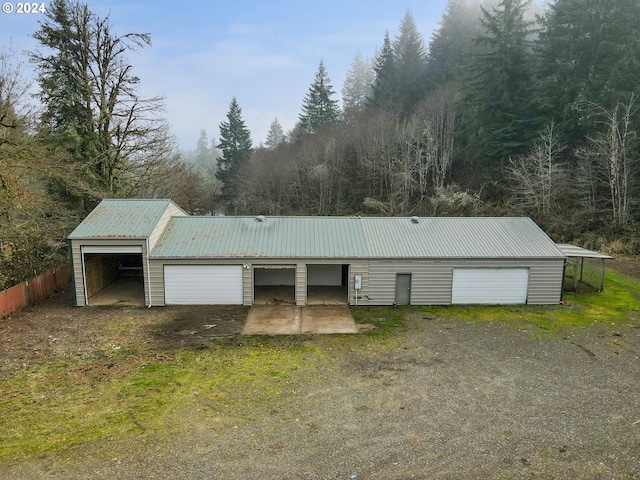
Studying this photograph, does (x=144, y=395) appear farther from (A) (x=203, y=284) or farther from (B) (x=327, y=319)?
(A) (x=203, y=284)

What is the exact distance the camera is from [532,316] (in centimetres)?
1462

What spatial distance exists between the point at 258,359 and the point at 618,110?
26735 mm

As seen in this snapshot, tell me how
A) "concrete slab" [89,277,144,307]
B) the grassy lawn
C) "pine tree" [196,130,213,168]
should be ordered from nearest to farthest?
the grassy lawn, "concrete slab" [89,277,144,307], "pine tree" [196,130,213,168]

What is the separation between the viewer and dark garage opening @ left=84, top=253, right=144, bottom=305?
1659 cm

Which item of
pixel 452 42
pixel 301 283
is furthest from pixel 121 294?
pixel 452 42

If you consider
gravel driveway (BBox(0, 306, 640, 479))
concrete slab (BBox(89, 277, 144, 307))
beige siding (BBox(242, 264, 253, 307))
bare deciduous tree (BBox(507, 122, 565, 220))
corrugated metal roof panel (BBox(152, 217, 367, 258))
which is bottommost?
concrete slab (BBox(89, 277, 144, 307))

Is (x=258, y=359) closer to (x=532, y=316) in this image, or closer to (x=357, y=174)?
(x=532, y=316)

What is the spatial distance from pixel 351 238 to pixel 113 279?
12.0m

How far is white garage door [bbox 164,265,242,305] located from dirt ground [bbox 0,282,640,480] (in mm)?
2711

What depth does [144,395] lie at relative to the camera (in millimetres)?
9008

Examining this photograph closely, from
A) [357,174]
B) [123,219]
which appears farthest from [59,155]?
[357,174]

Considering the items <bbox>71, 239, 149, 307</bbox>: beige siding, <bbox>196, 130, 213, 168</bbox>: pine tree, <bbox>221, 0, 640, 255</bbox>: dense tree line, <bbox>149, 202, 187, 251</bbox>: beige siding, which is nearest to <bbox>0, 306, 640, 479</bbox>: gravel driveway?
<bbox>71, 239, 149, 307</bbox>: beige siding

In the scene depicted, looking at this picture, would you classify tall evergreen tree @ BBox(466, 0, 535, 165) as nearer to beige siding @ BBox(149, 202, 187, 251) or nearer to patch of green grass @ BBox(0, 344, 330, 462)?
beige siding @ BBox(149, 202, 187, 251)

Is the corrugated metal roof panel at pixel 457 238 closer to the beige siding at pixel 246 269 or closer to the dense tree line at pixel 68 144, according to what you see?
the beige siding at pixel 246 269
